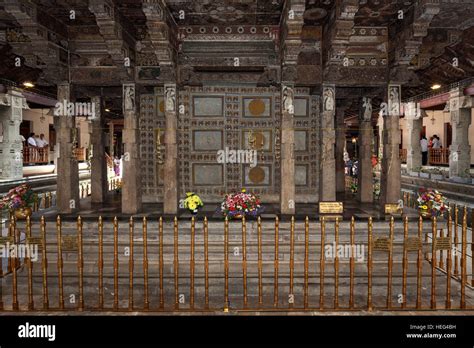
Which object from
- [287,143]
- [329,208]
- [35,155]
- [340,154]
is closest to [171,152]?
[287,143]

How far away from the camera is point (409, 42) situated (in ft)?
24.2

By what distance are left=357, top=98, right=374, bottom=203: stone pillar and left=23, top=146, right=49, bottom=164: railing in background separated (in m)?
20.0

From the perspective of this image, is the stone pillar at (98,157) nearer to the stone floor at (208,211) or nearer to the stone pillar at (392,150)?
the stone floor at (208,211)

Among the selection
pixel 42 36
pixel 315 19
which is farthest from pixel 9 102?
pixel 315 19

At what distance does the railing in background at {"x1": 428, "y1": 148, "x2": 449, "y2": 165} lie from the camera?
22.0m

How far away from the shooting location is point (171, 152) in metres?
8.08

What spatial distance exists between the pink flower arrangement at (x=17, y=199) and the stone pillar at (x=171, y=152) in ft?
10.5

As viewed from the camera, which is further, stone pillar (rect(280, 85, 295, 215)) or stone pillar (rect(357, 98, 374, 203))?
stone pillar (rect(357, 98, 374, 203))

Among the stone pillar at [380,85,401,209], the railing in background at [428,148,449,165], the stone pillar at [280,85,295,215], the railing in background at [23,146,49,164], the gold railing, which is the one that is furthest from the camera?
the railing in background at [428,148,449,165]

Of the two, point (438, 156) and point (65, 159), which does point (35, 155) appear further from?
point (438, 156)

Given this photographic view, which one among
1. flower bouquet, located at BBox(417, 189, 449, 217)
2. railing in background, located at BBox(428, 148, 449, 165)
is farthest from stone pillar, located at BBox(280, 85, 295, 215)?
railing in background, located at BBox(428, 148, 449, 165)

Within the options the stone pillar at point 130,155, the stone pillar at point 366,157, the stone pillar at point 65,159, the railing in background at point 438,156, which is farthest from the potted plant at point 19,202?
the railing in background at point 438,156

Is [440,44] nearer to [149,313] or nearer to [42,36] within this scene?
[149,313]

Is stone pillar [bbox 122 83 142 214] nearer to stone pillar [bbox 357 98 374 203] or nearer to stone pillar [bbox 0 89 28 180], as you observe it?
stone pillar [bbox 357 98 374 203]
